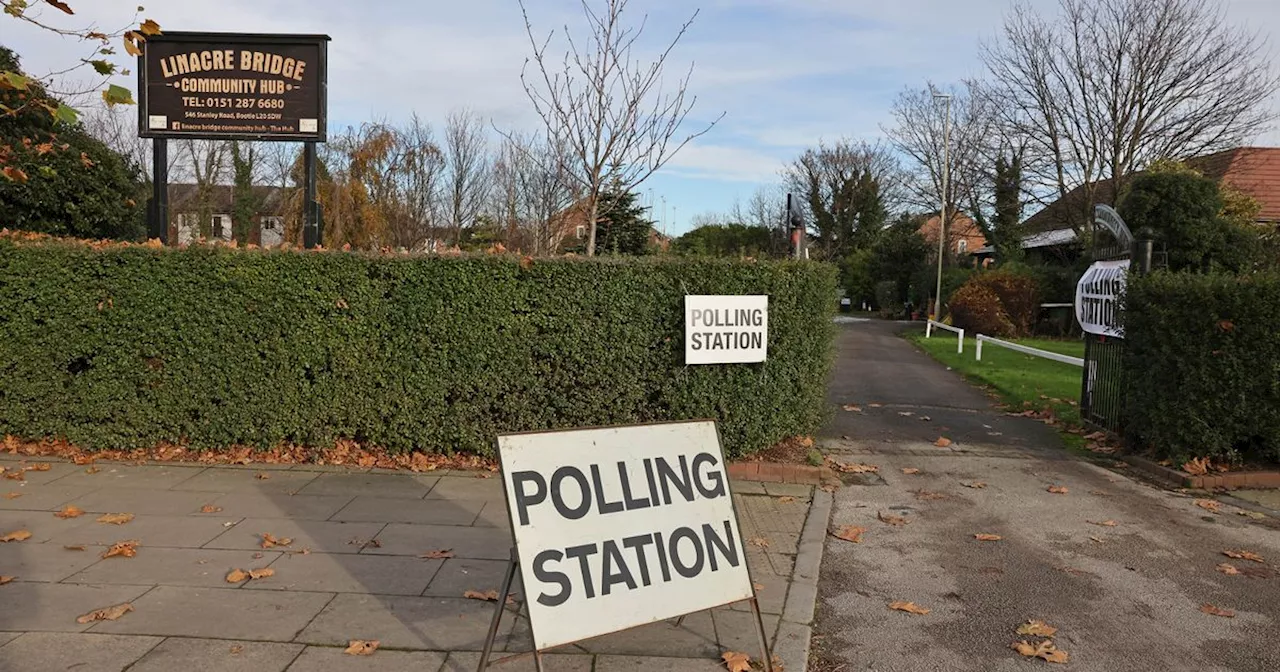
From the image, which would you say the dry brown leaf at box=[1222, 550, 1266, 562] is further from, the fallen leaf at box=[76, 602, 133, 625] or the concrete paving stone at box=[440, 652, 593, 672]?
the fallen leaf at box=[76, 602, 133, 625]

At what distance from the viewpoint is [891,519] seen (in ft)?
20.7

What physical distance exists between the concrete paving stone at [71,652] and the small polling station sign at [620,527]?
1.85 m

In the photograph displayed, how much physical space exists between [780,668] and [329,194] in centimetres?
2255

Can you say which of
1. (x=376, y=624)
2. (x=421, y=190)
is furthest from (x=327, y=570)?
(x=421, y=190)

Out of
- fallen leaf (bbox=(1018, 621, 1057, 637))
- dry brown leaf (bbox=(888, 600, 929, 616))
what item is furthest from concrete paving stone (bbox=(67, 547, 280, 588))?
fallen leaf (bbox=(1018, 621, 1057, 637))

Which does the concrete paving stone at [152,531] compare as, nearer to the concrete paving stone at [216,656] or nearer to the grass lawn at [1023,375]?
the concrete paving stone at [216,656]

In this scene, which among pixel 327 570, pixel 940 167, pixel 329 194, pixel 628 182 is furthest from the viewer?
pixel 940 167

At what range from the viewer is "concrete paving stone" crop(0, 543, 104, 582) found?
450 centimetres

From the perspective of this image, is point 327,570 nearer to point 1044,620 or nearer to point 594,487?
point 594,487

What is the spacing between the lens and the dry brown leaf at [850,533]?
5.83 meters

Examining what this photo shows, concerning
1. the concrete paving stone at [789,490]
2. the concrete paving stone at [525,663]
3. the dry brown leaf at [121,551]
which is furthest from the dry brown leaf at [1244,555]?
the dry brown leaf at [121,551]

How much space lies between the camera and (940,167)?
42.9 m

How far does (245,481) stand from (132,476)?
37.8 inches

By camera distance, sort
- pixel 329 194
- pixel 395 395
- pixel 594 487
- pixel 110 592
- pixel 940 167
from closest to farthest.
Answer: pixel 594 487 → pixel 110 592 → pixel 395 395 → pixel 329 194 → pixel 940 167
